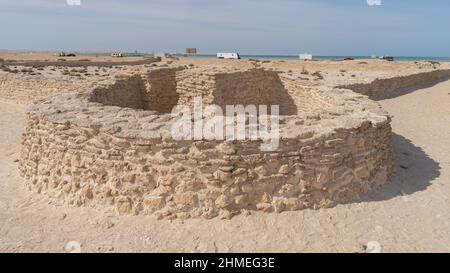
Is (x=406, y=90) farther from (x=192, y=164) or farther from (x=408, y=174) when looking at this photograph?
(x=192, y=164)

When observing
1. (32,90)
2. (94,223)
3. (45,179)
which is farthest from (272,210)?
(32,90)

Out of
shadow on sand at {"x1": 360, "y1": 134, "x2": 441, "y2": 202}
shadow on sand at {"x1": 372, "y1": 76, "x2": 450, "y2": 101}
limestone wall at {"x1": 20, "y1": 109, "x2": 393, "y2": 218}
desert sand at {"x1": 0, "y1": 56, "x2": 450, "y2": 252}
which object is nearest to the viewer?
desert sand at {"x1": 0, "y1": 56, "x2": 450, "y2": 252}

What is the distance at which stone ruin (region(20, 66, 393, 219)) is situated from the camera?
15.0 feet

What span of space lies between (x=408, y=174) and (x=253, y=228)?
11.8 feet

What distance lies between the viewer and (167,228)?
4465mm

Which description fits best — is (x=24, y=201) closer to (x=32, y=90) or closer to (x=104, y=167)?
(x=104, y=167)

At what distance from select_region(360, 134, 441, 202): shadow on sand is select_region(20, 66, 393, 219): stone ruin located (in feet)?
0.56

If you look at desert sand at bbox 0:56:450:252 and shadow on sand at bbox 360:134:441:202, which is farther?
shadow on sand at bbox 360:134:441:202

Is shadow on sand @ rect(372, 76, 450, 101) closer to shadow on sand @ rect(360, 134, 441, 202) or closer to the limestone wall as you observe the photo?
shadow on sand @ rect(360, 134, 441, 202)

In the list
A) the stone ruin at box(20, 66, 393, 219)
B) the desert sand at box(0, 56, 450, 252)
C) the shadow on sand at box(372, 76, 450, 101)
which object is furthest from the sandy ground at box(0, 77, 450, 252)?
the shadow on sand at box(372, 76, 450, 101)

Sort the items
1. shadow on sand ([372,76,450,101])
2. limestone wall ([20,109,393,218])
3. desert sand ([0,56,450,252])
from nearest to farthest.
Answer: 1. desert sand ([0,56,450,252])
2. limestone wall ([20,109,393,218])
3. shadow on sand ([372,76,450,101])

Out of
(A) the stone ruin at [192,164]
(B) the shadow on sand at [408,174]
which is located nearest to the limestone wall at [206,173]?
(A) the stone ruin at [192,164]

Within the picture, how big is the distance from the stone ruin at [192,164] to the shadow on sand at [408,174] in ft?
0.56
